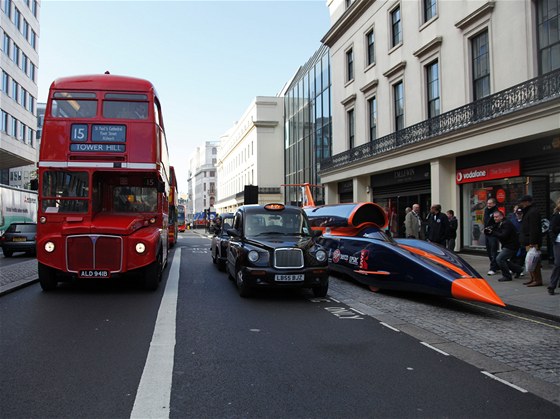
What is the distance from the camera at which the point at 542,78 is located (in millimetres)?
12031

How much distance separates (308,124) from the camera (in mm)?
37688

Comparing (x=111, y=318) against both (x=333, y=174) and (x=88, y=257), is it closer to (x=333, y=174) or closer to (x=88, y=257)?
(x=88, y=257)

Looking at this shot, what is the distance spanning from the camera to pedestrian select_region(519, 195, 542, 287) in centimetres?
895

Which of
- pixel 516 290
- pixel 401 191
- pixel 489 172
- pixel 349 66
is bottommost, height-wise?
pixel 516 290

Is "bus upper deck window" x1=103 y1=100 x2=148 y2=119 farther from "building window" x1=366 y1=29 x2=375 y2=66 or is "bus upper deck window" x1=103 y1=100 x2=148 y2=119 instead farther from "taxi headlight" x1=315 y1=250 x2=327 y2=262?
"building window" x1=366 y1=29 x2=375 y2=66

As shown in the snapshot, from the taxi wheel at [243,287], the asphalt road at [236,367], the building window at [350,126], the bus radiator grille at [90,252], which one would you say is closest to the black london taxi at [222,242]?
the taxi wheel at [243,287]

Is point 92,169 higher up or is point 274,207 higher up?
point 92,169

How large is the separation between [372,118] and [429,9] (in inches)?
244

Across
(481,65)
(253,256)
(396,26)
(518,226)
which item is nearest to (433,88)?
(481,65)

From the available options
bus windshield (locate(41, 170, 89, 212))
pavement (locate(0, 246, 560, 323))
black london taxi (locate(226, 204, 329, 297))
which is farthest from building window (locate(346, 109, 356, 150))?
bus windshield (locate(41, 170, 89, 212))

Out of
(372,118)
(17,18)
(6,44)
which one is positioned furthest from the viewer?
(17,18)

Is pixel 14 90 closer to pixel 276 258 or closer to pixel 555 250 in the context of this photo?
pixel 276 258

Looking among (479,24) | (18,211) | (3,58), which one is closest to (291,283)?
(479,24)

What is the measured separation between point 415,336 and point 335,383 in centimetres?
212
